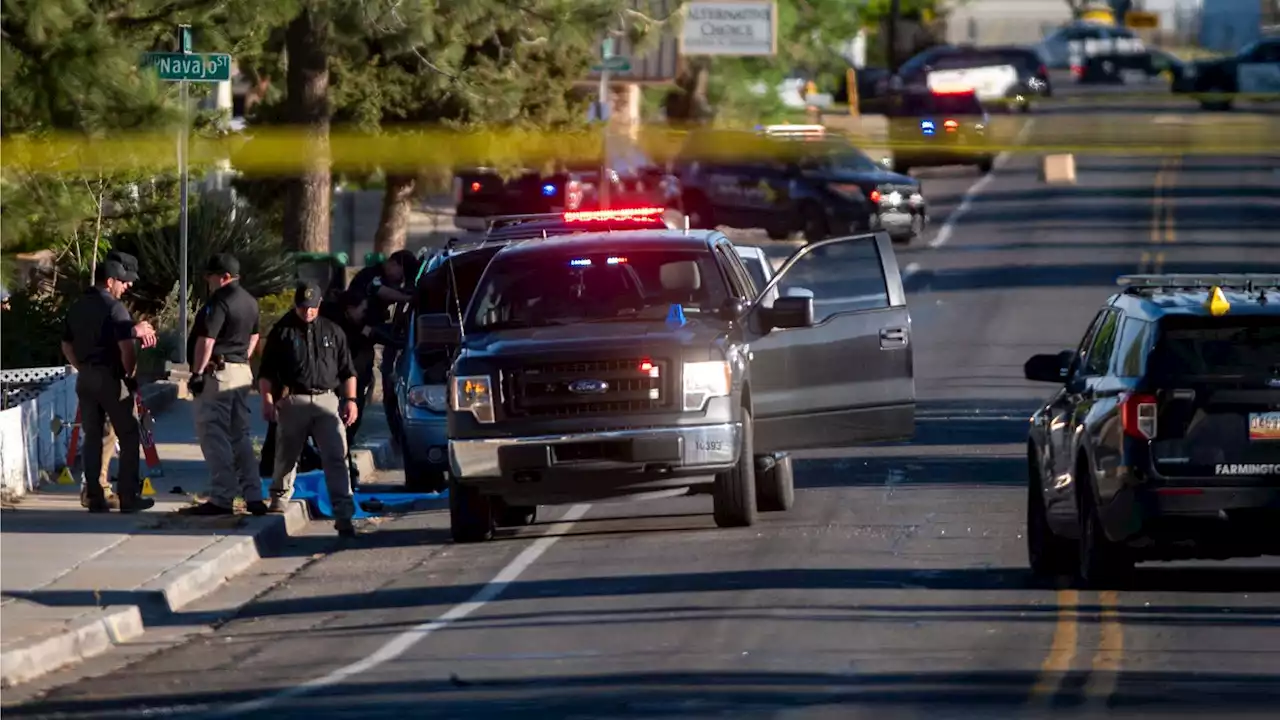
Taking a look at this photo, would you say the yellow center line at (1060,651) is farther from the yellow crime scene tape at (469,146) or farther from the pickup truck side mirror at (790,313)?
the yellow crime scene tape at (469,146)

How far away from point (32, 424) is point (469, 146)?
1670 centimetres

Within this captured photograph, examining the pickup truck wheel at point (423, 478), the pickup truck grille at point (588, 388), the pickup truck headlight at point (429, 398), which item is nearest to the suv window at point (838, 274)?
the pickup truck wheel at point (423, 478)

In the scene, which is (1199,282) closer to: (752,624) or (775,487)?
(752,624)

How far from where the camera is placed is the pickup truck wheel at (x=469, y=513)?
53.5 feet

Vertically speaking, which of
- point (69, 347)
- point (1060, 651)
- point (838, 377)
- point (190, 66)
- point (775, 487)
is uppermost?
point (190, 66)

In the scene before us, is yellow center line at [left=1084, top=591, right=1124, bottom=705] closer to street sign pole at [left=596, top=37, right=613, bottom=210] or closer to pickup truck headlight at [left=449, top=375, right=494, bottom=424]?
pickup truck headlight at [left=449, top=375, right=494, bottom=424]

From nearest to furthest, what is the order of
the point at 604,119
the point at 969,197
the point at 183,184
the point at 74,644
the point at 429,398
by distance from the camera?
the point at 74,644 < the point at 429,398 < the point at 183,184 < the point at 604,119 < the point at 969,197

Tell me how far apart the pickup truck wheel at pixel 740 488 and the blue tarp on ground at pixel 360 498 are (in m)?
3.04

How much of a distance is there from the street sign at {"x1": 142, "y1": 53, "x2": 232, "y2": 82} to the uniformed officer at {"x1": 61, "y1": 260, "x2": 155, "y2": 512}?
3.46 metres

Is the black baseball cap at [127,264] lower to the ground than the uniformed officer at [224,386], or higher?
higher

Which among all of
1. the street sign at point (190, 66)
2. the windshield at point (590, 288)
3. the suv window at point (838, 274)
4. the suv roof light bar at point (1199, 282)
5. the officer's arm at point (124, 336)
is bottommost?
the suv window at point (838, 274)

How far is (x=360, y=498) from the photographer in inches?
744

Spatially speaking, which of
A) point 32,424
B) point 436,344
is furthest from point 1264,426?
point 32,424

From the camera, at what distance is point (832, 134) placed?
3875 cm
